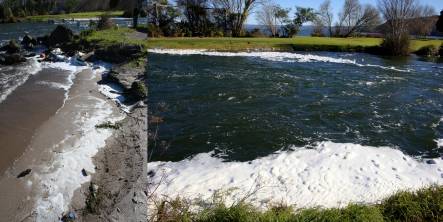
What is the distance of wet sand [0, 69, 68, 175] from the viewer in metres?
10.6

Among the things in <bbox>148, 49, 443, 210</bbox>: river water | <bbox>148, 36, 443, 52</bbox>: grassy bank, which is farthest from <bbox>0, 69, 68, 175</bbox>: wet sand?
<bbox>148, 36, 443, 52</bbox>: grassy bank

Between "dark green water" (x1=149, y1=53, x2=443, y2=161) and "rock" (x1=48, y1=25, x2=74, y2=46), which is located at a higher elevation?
"rock" (x1=48, y1=25, x2=74, y2=46)

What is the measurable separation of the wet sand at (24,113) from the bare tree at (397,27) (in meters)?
27.7

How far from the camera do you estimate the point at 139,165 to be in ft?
32.4

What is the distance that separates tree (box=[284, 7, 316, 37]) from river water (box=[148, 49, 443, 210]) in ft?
76.1

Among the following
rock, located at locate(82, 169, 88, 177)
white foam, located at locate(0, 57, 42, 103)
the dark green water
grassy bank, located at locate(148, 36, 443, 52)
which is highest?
grassy bank, located at locate(148, 36, 443, 52)

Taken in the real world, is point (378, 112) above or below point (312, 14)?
below

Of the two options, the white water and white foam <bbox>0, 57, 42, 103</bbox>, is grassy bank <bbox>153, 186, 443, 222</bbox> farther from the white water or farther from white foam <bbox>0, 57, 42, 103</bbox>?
white foam <bbox>0, 57, 42, 103</bbox>

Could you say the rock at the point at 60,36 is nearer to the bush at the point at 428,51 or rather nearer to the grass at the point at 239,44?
the grass at the point at 239,44

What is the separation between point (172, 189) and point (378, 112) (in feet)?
32.7

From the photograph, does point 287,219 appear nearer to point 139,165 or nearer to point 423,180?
point 139,165

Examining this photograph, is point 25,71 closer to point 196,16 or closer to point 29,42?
Result: point 29,42

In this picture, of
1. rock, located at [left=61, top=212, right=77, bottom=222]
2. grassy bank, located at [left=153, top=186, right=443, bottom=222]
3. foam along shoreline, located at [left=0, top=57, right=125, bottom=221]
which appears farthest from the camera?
foam along shoreline, located at [left=0, top=57, right=125, bottom=221]

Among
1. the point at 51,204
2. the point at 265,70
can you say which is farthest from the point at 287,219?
the point at 265,70
